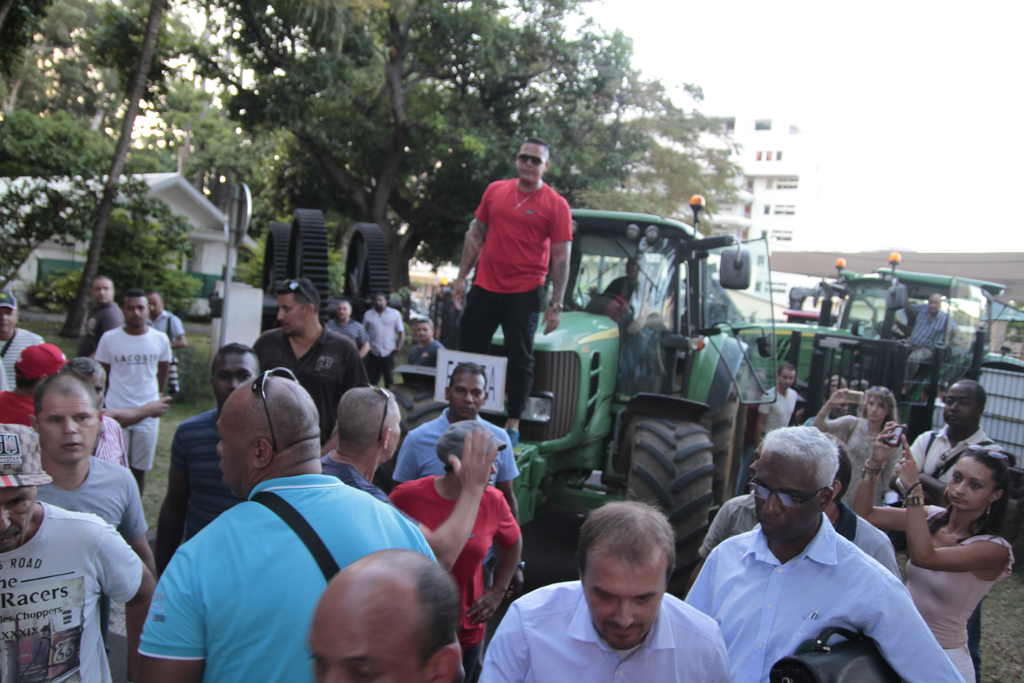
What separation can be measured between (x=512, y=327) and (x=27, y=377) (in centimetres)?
279

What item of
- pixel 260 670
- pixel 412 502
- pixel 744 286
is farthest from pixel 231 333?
pixel 260 670

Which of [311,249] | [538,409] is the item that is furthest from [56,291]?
[538,409]

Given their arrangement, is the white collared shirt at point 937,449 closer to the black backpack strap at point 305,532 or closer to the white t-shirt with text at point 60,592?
the black backpack strap at point 305,532

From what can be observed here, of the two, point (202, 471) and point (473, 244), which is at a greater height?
point (473, 244)

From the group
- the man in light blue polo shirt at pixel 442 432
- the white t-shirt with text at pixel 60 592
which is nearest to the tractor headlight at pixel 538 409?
the man in light blue polo shirt at pixel 442 432

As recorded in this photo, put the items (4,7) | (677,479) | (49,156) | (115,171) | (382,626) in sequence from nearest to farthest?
(382,626) < (677,479) < (4,7) < (115,171) < (49,156)

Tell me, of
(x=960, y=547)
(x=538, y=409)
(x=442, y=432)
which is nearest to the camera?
(x=960, y=547)

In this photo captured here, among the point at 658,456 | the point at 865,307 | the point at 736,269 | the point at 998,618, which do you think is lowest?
the point at 998,618

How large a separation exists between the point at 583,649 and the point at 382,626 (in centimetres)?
74

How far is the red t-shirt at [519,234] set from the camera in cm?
572

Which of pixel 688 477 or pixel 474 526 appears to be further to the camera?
pixel 688 477

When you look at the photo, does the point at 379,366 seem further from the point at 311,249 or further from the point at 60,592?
the point at 60,592

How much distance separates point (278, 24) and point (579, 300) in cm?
1514

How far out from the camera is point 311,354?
4.97m
